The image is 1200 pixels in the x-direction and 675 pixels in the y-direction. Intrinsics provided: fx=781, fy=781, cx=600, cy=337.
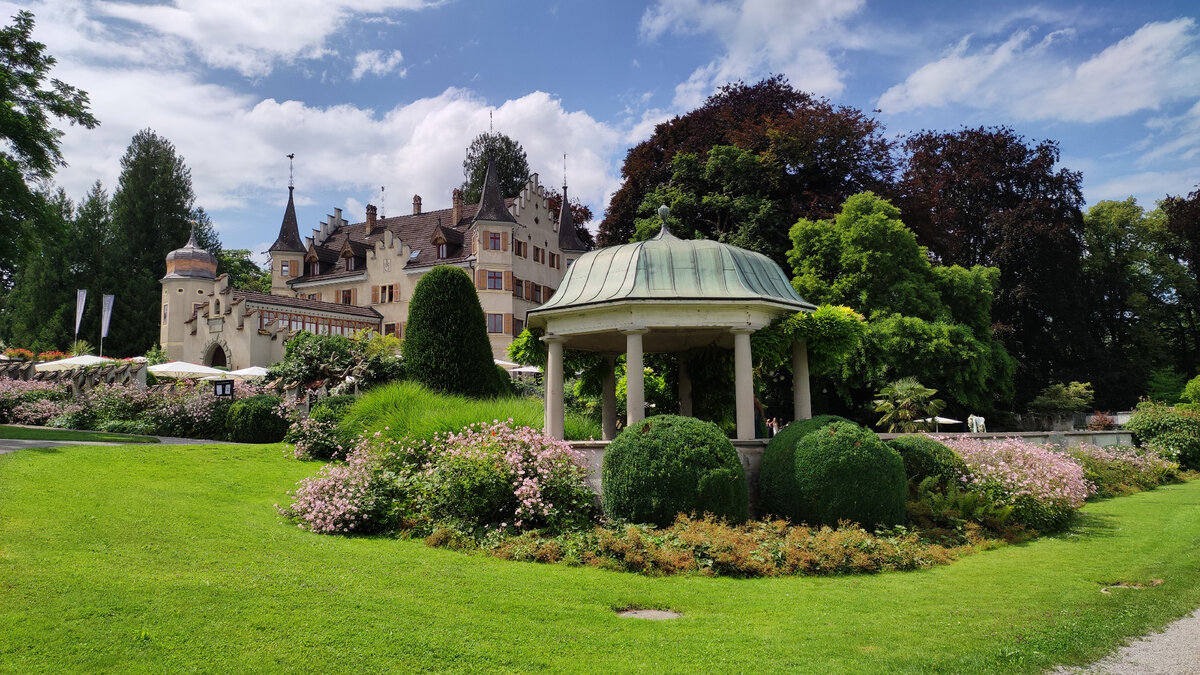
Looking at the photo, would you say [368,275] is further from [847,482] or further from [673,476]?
[847,482]

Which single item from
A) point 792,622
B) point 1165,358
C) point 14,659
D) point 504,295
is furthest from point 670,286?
point 1165,358

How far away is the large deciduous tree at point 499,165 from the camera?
63.0 metres

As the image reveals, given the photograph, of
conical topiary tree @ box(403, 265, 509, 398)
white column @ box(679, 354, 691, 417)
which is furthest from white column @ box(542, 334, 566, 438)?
conical topiary tree @ box(403, 265, 509, 398)

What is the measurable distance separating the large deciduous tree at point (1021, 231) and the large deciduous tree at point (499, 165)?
30.8 m

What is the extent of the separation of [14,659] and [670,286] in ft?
34.4

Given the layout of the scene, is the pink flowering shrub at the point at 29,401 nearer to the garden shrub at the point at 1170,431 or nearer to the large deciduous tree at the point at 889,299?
the large deciduous tree at the point at 889,299

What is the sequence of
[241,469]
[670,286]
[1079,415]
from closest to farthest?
1. [670,286]
2. [241,469]
3. [1079,415]

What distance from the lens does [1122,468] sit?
21.0 m

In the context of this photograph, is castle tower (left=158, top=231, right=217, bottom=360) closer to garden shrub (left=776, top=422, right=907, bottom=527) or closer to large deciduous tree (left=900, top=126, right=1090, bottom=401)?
large deciduous tree (left=900, top=126, right=1090, bottom=401)

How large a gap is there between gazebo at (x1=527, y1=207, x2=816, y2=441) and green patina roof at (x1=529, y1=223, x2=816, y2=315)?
0.02 metres

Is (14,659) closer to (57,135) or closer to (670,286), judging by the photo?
(670,286)

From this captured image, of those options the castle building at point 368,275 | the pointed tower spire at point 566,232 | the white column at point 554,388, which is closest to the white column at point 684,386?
the white column at point 554,388

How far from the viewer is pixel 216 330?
4519 cm

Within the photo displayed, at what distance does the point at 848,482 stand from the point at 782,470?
1066 mm
